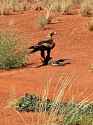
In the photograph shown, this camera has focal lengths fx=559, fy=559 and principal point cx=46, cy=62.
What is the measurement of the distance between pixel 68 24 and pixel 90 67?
12048 mm

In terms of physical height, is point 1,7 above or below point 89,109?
below

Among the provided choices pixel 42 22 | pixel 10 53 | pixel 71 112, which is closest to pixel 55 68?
pixel 10 53

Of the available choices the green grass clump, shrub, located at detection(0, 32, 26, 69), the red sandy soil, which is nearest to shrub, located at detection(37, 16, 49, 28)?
the red sandy soil

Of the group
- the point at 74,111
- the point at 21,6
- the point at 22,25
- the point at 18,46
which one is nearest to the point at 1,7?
the point at 21,6

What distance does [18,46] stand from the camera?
729 inches

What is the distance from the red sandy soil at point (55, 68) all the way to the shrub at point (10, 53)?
41cm

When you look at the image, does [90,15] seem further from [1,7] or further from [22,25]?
[1,7]

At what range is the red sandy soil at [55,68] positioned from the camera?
1235 centimetres

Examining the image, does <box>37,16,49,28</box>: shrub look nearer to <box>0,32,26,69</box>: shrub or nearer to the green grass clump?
<box>0,32,26,69</box>: shrub

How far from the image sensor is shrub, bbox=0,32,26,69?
17.8 m

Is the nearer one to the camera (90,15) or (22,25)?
(22,25)

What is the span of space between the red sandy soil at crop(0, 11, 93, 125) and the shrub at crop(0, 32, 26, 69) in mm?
415

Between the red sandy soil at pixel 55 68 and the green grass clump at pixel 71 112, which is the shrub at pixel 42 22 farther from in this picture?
the green grass clump at pixel 71 112

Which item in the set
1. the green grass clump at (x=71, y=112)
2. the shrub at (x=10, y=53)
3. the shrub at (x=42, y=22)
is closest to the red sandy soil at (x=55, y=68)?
the shrub at (x=42, y=22)
